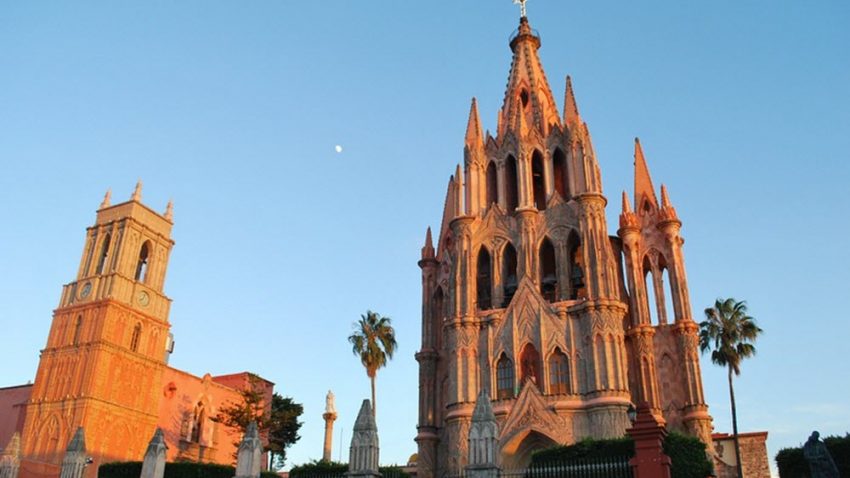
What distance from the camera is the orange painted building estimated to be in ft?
134

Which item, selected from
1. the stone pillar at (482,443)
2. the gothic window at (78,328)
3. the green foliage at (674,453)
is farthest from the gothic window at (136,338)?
the stone pillar at (482,443)

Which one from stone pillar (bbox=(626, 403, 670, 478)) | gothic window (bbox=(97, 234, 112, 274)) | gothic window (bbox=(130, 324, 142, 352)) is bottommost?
stone pillar (bbox=(626, 403, 670, 478))

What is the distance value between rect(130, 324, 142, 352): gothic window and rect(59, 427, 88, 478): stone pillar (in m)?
20.9

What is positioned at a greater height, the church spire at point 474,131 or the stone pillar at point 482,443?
the church spire at point 474,131

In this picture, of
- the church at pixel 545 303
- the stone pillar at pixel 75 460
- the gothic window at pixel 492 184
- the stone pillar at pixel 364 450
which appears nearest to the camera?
the stone pillar at pixel 364 450

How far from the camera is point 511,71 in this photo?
1930 inches

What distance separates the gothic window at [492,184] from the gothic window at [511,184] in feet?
2.14

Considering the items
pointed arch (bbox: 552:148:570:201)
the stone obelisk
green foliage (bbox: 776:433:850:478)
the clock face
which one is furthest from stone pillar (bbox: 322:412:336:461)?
green foliage (bbox: 776:433:850:478)

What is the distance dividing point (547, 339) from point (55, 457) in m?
27.4

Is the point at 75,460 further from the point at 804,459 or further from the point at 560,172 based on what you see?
the point at 560,172

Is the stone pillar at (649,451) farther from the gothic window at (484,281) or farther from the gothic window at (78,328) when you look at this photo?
the gothic window at (78,328)

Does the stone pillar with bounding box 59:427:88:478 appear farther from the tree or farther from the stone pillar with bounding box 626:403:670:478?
the stone pillar with bounding box 626:403:670:478

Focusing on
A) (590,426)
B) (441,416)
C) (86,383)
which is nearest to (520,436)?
(590,426)

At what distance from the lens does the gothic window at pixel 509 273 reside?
1585 inches
